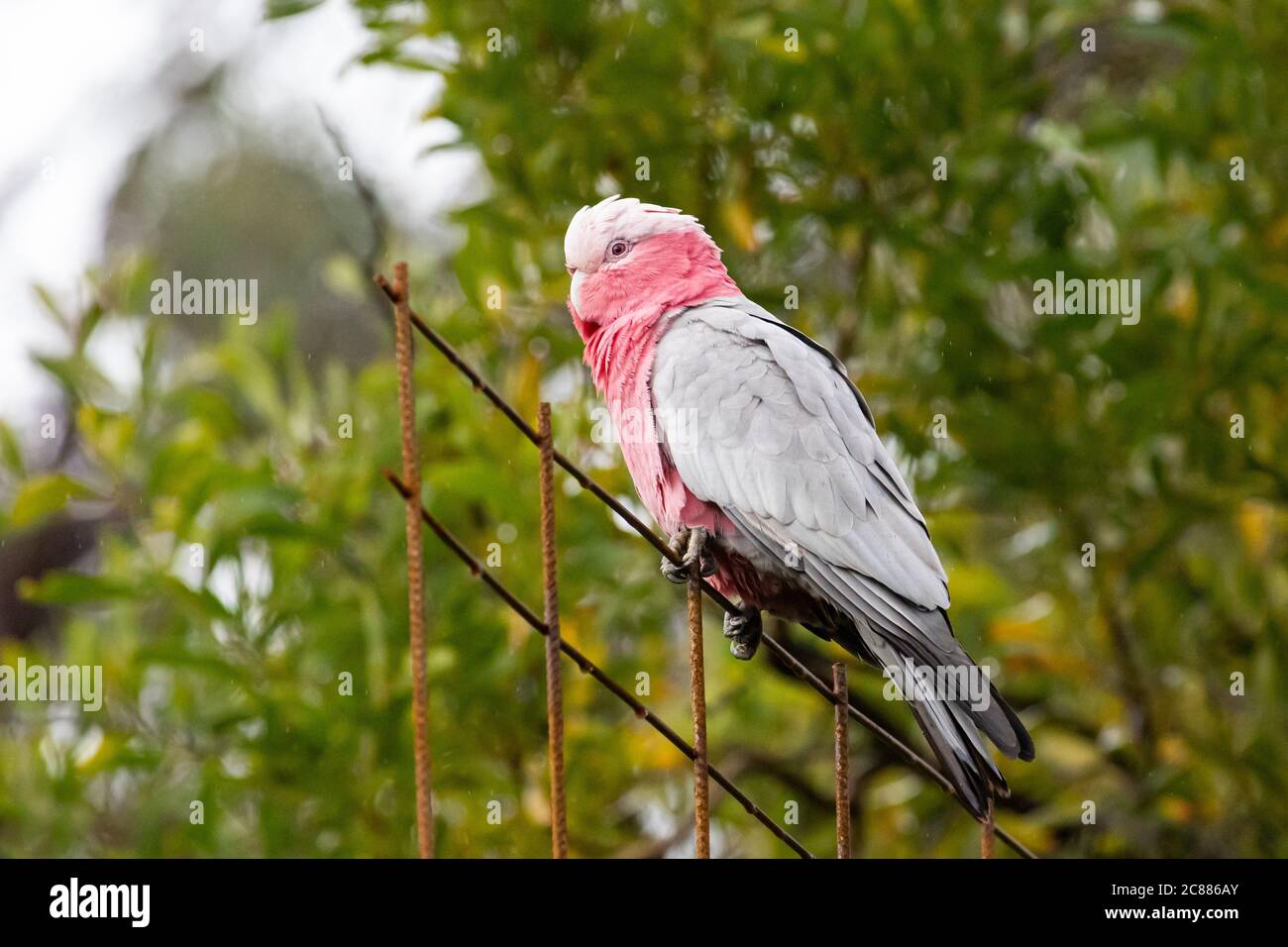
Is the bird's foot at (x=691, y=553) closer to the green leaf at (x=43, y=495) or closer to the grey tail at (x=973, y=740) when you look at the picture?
the grey tail at (x=973, y=740)

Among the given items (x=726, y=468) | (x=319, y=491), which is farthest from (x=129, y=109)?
(x=726, y=468)

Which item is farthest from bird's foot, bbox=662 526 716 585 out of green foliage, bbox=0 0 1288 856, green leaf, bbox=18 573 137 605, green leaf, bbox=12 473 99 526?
green leaf, bbox=12 473 99 526

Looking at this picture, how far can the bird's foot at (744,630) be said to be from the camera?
7.28 feet

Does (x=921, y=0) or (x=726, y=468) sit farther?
(x=921, y=0)

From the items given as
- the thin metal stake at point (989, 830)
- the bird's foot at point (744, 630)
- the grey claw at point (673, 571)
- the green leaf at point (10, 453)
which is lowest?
the thin metal stake at point (989, 830)

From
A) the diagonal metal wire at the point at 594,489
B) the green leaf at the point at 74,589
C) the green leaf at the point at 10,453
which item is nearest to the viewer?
the diagonal metal wire at the point at 594,489

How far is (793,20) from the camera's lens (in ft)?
11.3

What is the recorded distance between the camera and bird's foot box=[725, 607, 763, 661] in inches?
87.4

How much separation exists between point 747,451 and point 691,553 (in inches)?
7.6

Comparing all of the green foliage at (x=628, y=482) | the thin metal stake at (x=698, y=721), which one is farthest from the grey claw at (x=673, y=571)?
the green foliage at (x=628, y=482)

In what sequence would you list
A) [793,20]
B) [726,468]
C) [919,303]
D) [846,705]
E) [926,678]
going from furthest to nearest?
[919,303]
[793,20]
[726,468]
[926,678]
[846,705]
